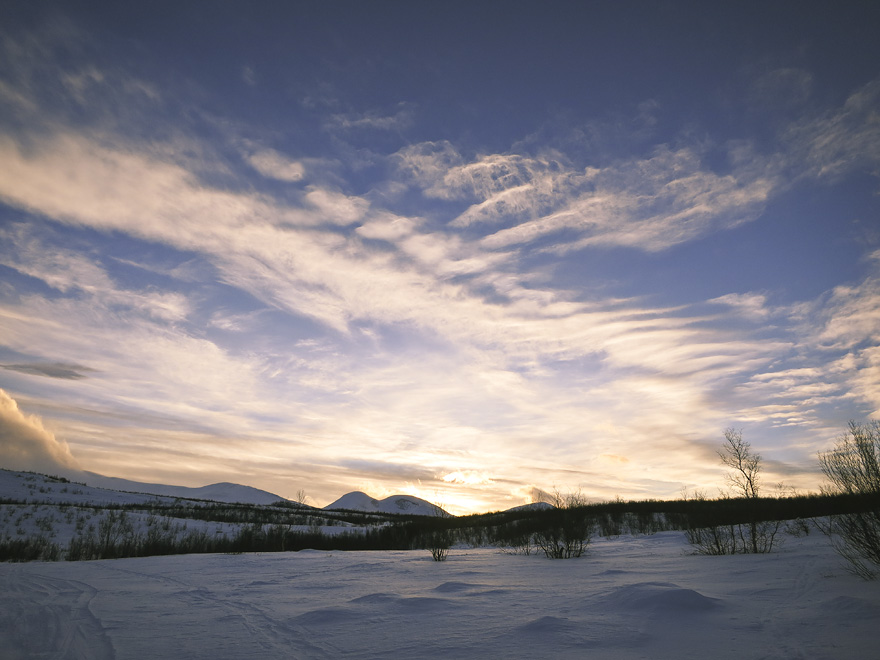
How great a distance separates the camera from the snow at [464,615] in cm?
398

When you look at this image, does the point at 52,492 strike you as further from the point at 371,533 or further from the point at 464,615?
the point at 464,615

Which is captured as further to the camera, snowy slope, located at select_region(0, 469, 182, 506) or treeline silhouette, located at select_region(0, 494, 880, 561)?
snowy slope, located at select_region(0, 469, 182, 506)

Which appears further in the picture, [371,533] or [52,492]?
[52,492]

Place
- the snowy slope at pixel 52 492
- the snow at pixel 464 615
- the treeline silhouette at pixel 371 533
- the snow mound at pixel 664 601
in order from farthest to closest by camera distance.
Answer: the snowy slope at pixel 52 492
the treeline silhouette at pixel 371 533
the snow mound at pixel 664 601
the snow at pixel 464 615

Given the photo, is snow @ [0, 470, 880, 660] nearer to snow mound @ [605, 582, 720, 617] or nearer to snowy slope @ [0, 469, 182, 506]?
snow mound @ [605, 582, 720, 617]

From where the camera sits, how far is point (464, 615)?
17.5ft

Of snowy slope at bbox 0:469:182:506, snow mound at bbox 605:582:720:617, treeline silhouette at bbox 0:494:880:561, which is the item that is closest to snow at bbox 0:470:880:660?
snow mound at bbox 605:582:720:617

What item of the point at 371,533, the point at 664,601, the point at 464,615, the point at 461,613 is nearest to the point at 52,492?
the point at 371,533

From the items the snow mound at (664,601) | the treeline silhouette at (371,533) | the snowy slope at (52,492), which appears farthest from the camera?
the snowy slope at (52,492)

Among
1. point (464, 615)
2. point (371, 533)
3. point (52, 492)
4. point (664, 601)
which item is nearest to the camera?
point (664, 601)

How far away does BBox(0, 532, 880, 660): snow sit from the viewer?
3.98 metres

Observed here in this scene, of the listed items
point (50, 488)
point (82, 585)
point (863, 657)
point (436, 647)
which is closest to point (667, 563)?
point (863, 657)

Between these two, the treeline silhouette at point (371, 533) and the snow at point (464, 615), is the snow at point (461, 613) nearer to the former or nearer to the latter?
the snow at point (464, 615)

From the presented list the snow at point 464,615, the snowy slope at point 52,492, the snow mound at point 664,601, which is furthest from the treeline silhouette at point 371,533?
the snowy slope at point 52,492
